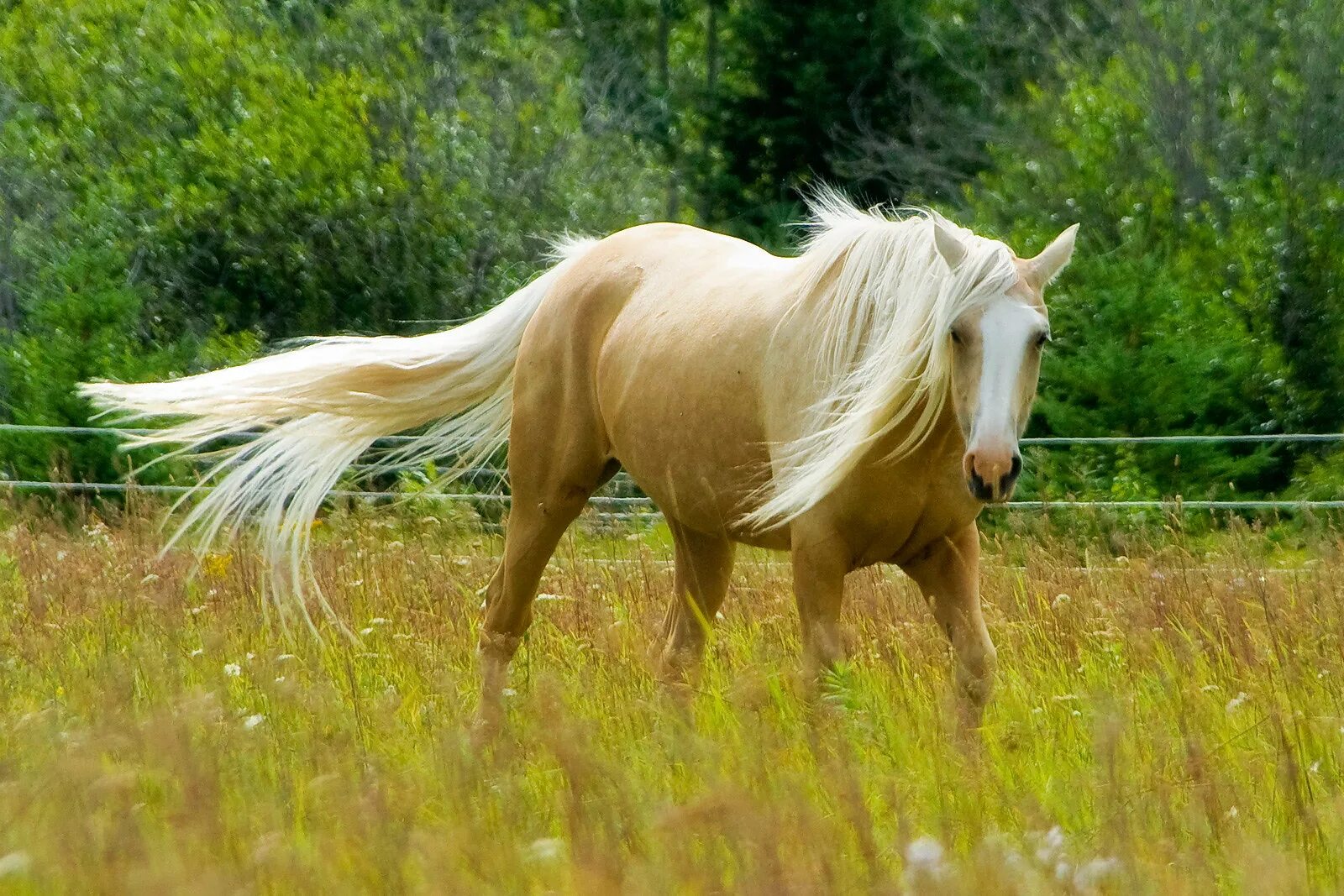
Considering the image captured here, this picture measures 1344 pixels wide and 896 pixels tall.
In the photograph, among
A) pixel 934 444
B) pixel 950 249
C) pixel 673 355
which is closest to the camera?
pixel 950 249

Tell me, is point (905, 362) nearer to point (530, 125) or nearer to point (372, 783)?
point (372, 783)

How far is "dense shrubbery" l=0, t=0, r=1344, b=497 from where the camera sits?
13797 mm

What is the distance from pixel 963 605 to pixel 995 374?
0.85 m

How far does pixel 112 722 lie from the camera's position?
3.08m

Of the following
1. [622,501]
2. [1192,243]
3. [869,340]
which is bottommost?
[622,501]

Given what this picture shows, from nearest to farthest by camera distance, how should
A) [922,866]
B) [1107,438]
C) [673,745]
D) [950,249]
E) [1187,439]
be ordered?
[922,866] < [673,745] < [950,249] < [1187,439] < [1107,438]

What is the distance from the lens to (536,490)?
19.0 ft

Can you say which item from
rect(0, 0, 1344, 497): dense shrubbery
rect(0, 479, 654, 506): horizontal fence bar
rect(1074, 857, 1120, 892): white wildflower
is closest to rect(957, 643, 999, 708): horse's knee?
rect(1074, 857, 1120, 892): white wildflower

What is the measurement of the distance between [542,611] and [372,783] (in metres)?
3.39

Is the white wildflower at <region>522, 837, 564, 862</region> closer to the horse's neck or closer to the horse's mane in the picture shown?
the horse's mane

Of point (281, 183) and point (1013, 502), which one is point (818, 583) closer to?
point (1013, 502)

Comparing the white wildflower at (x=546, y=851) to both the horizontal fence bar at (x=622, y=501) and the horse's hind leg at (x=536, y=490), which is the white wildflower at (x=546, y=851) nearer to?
the horse's hind leg at (x=536, y=490)

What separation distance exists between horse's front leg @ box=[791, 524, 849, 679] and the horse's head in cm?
57

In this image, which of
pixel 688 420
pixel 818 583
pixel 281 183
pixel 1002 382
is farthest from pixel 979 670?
pixel 281 183
